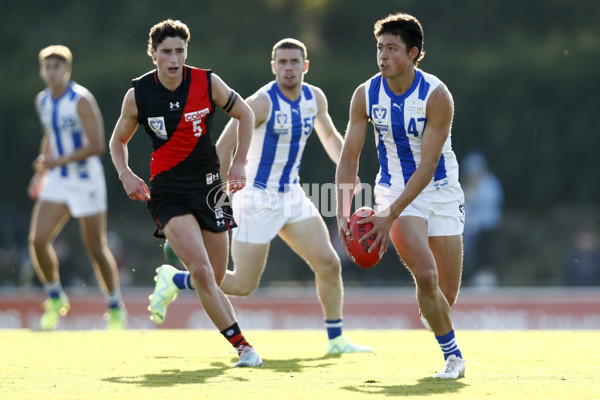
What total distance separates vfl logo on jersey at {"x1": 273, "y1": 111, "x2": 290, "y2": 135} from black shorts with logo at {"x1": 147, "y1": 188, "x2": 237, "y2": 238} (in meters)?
1.27

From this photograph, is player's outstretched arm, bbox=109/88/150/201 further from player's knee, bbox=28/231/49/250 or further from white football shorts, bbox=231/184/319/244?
player's knee, bbox=28/231/49/250

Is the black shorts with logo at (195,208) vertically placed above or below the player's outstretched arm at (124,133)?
below

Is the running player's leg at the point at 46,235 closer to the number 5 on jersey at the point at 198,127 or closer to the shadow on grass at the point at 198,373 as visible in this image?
the shadow on grass at the point at 198,373

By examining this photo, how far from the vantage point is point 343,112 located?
752 inches

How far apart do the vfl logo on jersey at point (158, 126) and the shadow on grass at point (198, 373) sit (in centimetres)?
165

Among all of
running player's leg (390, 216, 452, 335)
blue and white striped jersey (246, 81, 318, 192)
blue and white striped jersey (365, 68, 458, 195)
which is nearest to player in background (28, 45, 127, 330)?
blue and white striped jersey (246, 81, 318, 192)

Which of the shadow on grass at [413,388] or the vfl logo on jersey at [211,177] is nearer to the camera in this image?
the shadow on grass at [413,388]

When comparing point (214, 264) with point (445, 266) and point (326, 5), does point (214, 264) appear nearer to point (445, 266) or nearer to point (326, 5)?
point (445, 266)

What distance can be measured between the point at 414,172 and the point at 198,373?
2.01 metres

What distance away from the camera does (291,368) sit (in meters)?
7.30

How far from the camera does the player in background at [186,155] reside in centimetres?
718

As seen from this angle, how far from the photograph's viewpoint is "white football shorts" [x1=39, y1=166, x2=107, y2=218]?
1097 centimetres

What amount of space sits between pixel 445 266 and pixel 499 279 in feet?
38.0

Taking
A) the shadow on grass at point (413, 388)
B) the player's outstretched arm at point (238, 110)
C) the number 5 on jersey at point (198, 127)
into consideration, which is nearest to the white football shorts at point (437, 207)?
the shadow on grass at point (413, 388)
